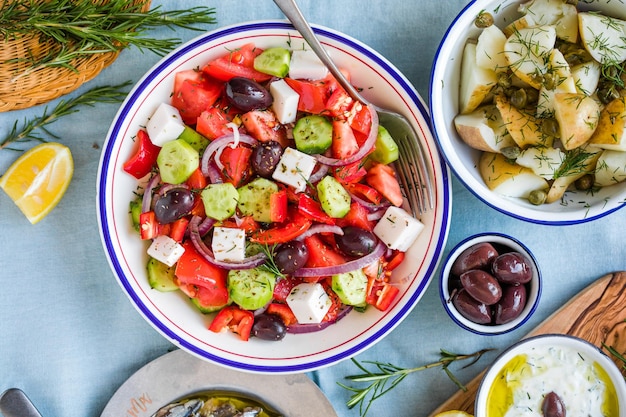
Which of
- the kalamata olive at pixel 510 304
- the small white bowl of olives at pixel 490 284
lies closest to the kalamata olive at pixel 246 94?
the small white bowl of olives at pixel 490 284

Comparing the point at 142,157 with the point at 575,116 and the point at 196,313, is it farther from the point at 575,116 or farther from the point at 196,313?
the point at 575,116

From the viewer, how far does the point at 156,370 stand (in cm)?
264

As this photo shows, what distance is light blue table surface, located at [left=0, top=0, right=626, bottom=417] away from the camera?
2.63m

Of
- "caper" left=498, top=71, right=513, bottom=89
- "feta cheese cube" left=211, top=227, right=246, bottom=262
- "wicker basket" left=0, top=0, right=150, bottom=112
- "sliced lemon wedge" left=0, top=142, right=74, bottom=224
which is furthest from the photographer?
"sliced lemon wedge" left=0, top=142, right=74, bottom=224

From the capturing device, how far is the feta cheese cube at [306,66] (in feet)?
7.52

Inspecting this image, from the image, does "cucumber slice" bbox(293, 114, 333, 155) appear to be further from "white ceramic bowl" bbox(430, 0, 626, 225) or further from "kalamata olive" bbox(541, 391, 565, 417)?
"kalamata olive" bbox(541, 391, 565, 417)

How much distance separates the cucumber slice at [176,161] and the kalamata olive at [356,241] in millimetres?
581

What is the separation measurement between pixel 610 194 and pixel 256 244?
1.24m

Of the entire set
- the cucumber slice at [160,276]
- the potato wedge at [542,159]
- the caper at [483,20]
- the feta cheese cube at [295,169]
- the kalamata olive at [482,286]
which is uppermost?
the caper at [483,20]

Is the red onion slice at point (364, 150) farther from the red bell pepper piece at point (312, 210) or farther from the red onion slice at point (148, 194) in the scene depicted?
the red onion slice at point (148, 194)

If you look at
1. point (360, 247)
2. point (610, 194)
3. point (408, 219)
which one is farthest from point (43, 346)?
point (610, 194)

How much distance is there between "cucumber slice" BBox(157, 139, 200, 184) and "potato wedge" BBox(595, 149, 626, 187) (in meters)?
1.38

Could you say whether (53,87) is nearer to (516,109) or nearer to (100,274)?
(100,274)

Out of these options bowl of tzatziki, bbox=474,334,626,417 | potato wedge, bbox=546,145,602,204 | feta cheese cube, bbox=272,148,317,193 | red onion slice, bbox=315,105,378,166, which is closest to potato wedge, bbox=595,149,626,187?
potato wedge, bbox=546,145,602,204
